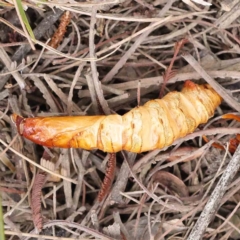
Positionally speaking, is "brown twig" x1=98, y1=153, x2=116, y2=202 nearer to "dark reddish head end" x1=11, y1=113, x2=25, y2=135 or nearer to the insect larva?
the insect larva

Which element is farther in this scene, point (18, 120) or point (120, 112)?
point (120, 112)

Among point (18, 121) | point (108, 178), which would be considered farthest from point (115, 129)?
point (18, 121)

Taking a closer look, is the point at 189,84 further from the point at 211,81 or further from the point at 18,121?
the point at 18,121

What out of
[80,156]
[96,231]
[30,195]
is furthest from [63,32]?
[96,231]

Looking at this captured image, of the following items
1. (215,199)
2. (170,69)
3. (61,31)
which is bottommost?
(215,199)

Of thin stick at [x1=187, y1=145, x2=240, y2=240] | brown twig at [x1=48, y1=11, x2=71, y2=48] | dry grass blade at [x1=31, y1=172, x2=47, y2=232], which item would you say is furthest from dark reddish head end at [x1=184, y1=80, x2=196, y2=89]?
dry grass blade at [x1=31, y1=172, x2=47, y2=232]

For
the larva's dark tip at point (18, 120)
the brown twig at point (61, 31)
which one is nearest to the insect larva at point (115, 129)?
the larva's dark tip at point (18, 120)

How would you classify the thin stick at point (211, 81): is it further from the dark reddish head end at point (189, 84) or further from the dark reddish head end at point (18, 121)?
the dark reddish head end at point (18, 121)
